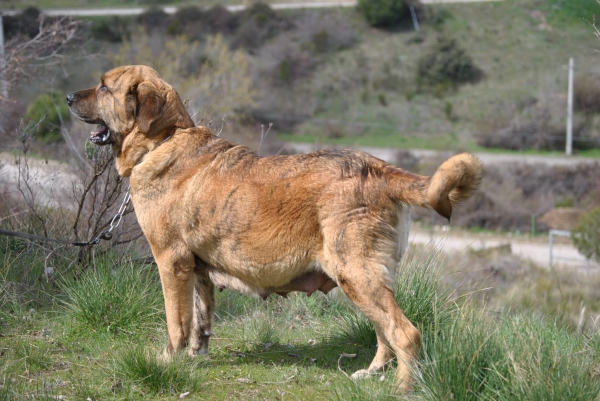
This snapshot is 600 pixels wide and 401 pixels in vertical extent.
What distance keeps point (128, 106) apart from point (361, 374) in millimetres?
2891

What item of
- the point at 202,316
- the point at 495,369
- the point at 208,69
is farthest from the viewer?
the point at 208,69

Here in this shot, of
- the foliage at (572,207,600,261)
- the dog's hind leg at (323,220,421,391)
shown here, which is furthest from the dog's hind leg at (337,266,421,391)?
the foliage at (572,207,600,261)

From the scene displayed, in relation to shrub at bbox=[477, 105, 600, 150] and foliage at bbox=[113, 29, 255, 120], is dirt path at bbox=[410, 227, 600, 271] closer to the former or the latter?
foliage at bbox=[113, 29, 255, 120]

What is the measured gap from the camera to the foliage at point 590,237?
2233 centimetres

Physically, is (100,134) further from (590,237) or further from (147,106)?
(590,237)

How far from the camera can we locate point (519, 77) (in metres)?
51.0

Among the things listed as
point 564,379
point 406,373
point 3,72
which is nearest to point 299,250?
point 406,373

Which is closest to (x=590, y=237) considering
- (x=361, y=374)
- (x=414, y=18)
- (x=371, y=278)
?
(x=361, y=374)

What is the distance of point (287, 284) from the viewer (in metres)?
5.54

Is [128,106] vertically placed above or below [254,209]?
above

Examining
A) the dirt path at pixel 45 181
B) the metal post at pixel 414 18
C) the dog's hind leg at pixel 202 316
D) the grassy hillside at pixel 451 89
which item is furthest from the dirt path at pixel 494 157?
the dog's hind leg at pixel 202 316

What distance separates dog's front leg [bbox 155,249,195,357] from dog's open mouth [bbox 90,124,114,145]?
1094 millimetres

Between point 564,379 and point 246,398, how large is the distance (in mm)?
2281

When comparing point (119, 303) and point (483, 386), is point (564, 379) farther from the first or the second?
point (119, 303)
